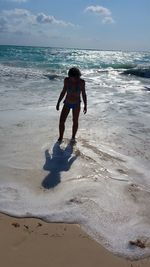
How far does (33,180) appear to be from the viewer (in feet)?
15.0

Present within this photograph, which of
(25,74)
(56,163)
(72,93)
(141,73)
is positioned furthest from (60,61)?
(56,163)

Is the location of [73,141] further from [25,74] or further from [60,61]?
[60,61]

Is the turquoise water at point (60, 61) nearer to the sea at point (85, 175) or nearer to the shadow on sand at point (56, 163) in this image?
the sea at point (85, 175)

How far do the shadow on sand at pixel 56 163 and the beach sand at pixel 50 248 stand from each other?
1.03 meters

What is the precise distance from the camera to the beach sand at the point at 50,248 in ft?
9.50

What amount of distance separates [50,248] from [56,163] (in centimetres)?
224

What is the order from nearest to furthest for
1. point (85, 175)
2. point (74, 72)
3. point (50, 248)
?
point (50, 248)
point (85, 175)
point (74, 72)

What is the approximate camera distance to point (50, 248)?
307cm

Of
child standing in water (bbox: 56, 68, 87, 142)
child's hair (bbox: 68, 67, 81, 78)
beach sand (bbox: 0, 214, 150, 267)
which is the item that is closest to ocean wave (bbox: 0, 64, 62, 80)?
child standing in water (bbox: 56, 68, 87, 142)

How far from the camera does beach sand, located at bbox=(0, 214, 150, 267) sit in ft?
9.50

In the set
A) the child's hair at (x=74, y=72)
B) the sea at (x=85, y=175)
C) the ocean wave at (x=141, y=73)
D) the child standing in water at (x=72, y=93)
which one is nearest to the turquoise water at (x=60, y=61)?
the ocean wave at (x=141, y=73)

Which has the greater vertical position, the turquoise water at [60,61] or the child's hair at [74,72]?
the child's hair at [74,72]

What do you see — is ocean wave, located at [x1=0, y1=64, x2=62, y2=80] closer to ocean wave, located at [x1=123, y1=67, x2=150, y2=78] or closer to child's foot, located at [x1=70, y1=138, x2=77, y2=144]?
ocean wave, located at [x1=123, y1=67, x2=150, y2=78]

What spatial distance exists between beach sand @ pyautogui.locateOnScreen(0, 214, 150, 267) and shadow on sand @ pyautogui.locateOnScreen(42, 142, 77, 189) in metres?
1.03
